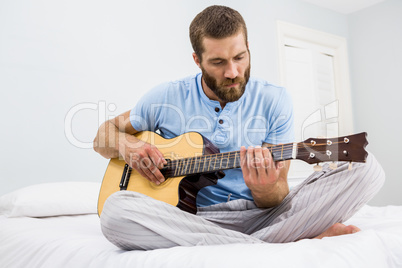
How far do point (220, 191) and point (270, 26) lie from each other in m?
2.49

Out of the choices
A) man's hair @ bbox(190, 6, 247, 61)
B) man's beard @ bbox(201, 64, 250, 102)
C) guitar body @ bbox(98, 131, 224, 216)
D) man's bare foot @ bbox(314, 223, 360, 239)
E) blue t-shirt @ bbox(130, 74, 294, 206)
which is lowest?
man's bare foot @ bbox(314, 223, 360, 239)

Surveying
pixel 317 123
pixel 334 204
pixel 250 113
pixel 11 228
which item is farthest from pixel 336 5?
pixel 11 228

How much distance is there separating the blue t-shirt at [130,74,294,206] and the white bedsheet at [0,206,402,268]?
1.37 feet

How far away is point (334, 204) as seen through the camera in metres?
1.08

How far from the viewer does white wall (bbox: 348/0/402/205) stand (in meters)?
3.63

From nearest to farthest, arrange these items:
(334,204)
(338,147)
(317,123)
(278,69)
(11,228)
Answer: (338,147) → (334,204) → (11,228) → (278,69) → (317,123)

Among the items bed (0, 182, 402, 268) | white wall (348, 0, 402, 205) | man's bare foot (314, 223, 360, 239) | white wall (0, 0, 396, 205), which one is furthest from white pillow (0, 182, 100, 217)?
white wall (348, 0, 402, 205)

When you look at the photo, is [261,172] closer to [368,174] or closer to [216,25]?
[368,174]

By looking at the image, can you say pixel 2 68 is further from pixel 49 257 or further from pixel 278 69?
pixel 278 69

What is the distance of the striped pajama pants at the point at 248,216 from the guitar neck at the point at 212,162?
0.47ft

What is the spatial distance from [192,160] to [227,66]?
371 millimetres

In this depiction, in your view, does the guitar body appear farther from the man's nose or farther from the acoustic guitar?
the man's nose

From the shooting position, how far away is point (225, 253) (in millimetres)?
808

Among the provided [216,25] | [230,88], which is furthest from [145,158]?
[216,25]
